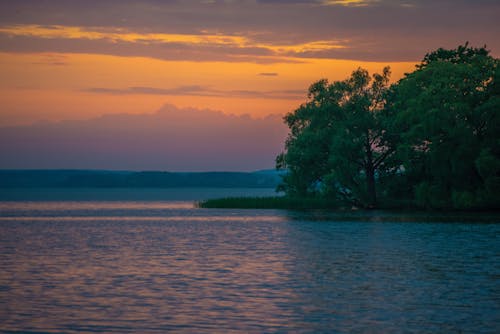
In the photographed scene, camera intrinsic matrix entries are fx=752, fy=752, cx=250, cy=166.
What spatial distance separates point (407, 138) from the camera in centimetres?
7762

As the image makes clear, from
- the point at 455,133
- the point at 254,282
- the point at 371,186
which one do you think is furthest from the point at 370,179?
the point at 254,282

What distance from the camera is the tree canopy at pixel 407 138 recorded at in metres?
73.2

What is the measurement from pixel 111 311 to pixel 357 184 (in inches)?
2649

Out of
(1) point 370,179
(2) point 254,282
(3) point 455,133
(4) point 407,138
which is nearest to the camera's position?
(2) point 254,282

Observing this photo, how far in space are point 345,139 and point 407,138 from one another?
8.74 m

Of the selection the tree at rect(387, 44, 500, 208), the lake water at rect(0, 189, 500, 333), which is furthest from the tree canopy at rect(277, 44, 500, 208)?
the lake water at rect(0, 189, 500, 333)

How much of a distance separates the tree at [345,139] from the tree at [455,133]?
6.87 m

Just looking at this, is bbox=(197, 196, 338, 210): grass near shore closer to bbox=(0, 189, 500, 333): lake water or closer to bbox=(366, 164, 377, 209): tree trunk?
bbox=(366, 164, 377, 209): tree trunk

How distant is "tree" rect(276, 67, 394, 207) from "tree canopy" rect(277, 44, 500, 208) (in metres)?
0.12

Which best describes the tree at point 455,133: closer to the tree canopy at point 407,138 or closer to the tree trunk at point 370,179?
the tree canopy at point 407,138

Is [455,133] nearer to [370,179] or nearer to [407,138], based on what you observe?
[407,138]

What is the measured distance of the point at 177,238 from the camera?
172ft

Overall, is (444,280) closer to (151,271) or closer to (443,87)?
(151,271)

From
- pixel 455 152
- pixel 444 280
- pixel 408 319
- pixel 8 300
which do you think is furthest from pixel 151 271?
pixel 455 152
